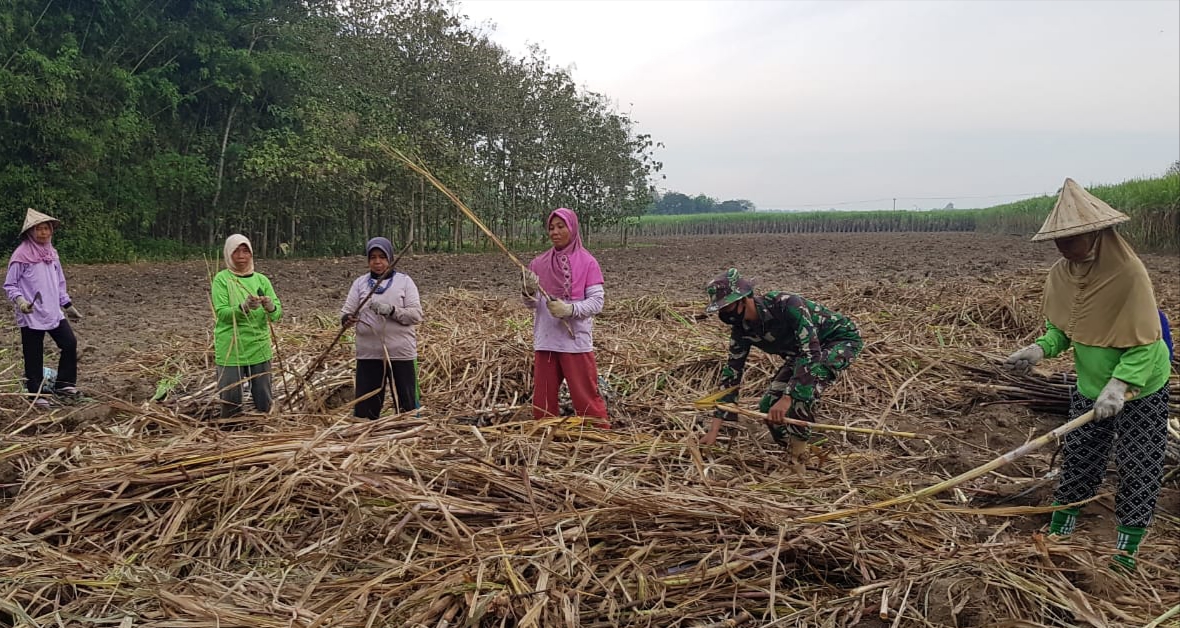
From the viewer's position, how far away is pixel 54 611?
7.63 ft

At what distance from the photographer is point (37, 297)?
5.31 metres

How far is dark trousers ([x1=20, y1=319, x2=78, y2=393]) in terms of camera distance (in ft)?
17.5

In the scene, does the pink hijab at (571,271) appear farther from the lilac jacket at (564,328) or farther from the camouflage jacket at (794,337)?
the camouflage jacket at (794,337)

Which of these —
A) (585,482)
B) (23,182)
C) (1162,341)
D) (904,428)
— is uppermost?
(23,182)

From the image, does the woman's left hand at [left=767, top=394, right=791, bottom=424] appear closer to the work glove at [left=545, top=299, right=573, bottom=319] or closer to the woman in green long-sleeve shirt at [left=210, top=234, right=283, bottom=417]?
the work glove at [left=545, top=299, right=573, bottom=319]

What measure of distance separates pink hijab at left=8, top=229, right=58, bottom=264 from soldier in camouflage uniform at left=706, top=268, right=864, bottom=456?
15.1 feet

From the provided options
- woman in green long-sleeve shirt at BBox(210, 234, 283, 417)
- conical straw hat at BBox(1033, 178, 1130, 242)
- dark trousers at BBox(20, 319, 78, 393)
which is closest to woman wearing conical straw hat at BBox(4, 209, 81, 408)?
dark trousers at BBox(20, 319, 78, 393)

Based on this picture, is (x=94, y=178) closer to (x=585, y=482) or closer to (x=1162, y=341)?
(x=585, y=482)

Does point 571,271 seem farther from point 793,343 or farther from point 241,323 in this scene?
point 241,323

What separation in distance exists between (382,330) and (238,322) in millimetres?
889

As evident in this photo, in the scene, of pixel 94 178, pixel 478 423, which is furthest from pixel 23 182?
pixel 478 423

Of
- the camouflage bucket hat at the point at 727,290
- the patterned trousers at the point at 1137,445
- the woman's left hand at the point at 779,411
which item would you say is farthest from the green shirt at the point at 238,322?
the patterned trousers at the point at 1137,445

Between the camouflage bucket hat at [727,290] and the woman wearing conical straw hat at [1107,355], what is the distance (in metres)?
1.17

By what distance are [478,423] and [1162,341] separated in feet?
11.1
